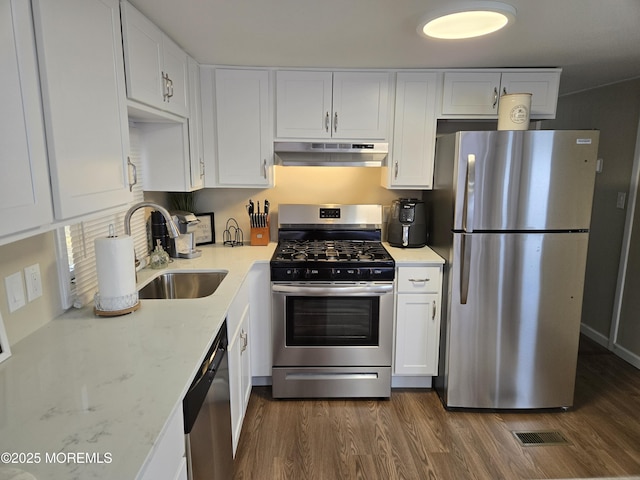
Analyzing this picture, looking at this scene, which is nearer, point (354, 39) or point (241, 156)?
point (354, 39)

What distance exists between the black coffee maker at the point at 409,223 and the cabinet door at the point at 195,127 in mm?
1419

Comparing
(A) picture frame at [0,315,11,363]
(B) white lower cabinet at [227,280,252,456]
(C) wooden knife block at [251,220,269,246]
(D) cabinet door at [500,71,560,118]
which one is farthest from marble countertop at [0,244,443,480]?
(D) cabinet door at [500,71,560,118]

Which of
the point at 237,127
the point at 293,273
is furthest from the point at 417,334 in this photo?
the point at 237,127

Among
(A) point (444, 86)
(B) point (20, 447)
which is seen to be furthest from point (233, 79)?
(B) point (20, 447)

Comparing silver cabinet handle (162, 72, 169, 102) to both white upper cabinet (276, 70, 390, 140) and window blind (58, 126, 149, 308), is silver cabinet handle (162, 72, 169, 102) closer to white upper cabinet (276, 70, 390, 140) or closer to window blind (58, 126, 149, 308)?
window blind (58, 126, 149, 308)

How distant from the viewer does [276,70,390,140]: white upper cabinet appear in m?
2.59

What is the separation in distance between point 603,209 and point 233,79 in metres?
3.16

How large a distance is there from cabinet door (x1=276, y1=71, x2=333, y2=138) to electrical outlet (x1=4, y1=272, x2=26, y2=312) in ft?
5.76

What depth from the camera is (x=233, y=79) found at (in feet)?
8.46

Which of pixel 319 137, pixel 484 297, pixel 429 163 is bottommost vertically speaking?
pixel 484 297

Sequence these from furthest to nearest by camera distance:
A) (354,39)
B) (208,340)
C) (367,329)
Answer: (367,329) < (354,39) < (208,340)

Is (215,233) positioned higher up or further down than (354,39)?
further down

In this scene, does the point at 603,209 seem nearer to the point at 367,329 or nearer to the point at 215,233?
the point at 367,329

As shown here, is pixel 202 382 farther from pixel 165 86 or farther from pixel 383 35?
pixel 383 35
